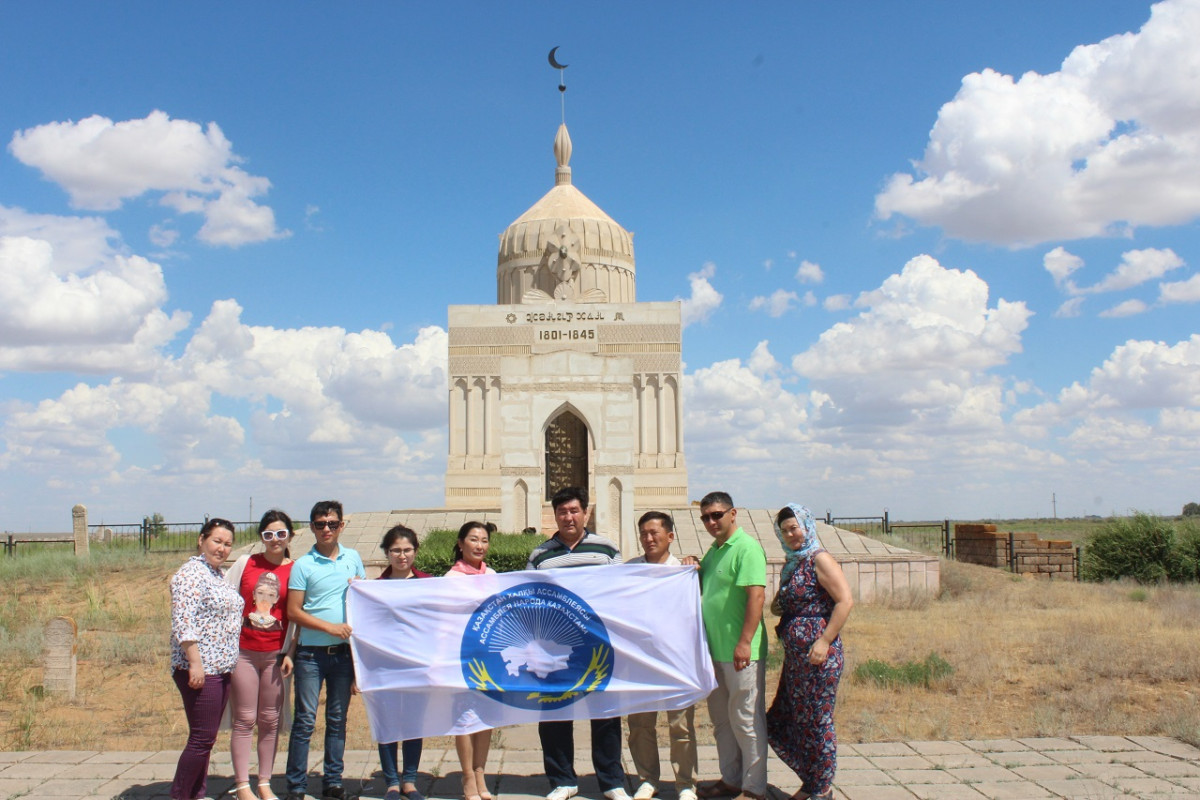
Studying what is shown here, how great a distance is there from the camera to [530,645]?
6.12 metres

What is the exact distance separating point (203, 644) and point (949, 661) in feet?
29.0

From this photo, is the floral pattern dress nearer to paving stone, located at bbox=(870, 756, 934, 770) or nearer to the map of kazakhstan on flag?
the map of kazakhstan on flag

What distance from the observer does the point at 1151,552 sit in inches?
858

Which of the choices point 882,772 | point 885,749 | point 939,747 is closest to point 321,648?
point 882,772

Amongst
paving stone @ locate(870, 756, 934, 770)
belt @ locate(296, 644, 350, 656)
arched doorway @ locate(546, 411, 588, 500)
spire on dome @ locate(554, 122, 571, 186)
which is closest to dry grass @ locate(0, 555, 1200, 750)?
paving stone @ locate(870, 756, 934, 770)

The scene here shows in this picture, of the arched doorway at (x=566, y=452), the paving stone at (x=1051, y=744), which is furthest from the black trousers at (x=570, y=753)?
the arched doorway at (x=566, y=452)

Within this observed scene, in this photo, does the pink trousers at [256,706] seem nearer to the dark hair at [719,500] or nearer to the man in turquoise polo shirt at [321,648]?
the man in turquoise polo shirt at [321,648]

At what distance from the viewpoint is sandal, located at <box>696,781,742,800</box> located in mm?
6031

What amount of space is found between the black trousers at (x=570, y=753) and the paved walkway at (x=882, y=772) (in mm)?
173

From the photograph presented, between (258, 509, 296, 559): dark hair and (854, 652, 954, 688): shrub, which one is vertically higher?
(258, 509, 296, 559): dark hair

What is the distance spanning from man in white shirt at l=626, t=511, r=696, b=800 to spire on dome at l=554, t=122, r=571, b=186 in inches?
1233

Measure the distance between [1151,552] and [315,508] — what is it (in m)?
21.2

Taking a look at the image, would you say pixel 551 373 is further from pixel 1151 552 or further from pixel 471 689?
pixel 1151 552

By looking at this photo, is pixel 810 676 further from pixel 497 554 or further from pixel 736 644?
pixel 497 554
